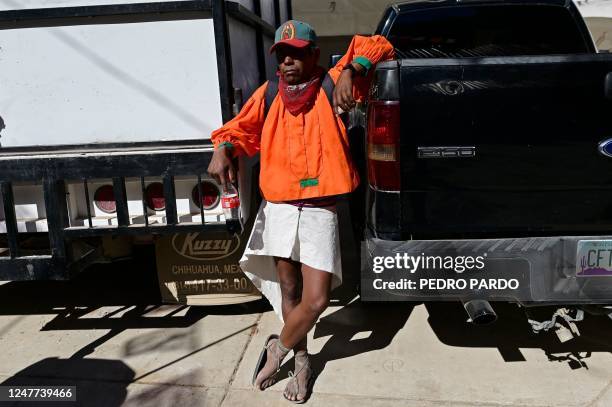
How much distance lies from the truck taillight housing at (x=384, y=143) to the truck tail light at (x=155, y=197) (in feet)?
4.14

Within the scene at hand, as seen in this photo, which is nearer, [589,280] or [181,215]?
[589,280]

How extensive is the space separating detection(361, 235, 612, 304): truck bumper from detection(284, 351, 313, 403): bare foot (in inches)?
26.6

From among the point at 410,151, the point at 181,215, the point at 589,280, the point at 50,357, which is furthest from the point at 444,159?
the point at 50,357

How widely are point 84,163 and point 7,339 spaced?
5.06ft

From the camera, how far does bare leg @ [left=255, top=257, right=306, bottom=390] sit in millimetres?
2854

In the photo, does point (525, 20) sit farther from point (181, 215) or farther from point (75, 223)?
point (75, 223)

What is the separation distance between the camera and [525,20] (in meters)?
3.99

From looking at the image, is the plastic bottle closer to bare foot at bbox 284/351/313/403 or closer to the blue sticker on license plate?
bare foot at bbox 284/351/313/403

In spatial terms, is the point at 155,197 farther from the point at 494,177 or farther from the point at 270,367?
the point at 494,177

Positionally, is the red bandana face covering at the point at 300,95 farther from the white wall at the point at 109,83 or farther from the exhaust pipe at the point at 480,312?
the exhaust pipe at the point at 480,312

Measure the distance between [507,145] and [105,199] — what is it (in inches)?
87.1

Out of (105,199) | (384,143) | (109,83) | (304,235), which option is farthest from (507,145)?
(105,199)

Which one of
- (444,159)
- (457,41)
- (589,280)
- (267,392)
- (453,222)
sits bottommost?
(267,392)

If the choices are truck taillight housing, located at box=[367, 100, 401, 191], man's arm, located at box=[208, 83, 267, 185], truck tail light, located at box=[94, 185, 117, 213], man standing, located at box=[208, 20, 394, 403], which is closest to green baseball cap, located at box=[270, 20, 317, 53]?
man standing, located at box=[208, 20, 394, 403]
